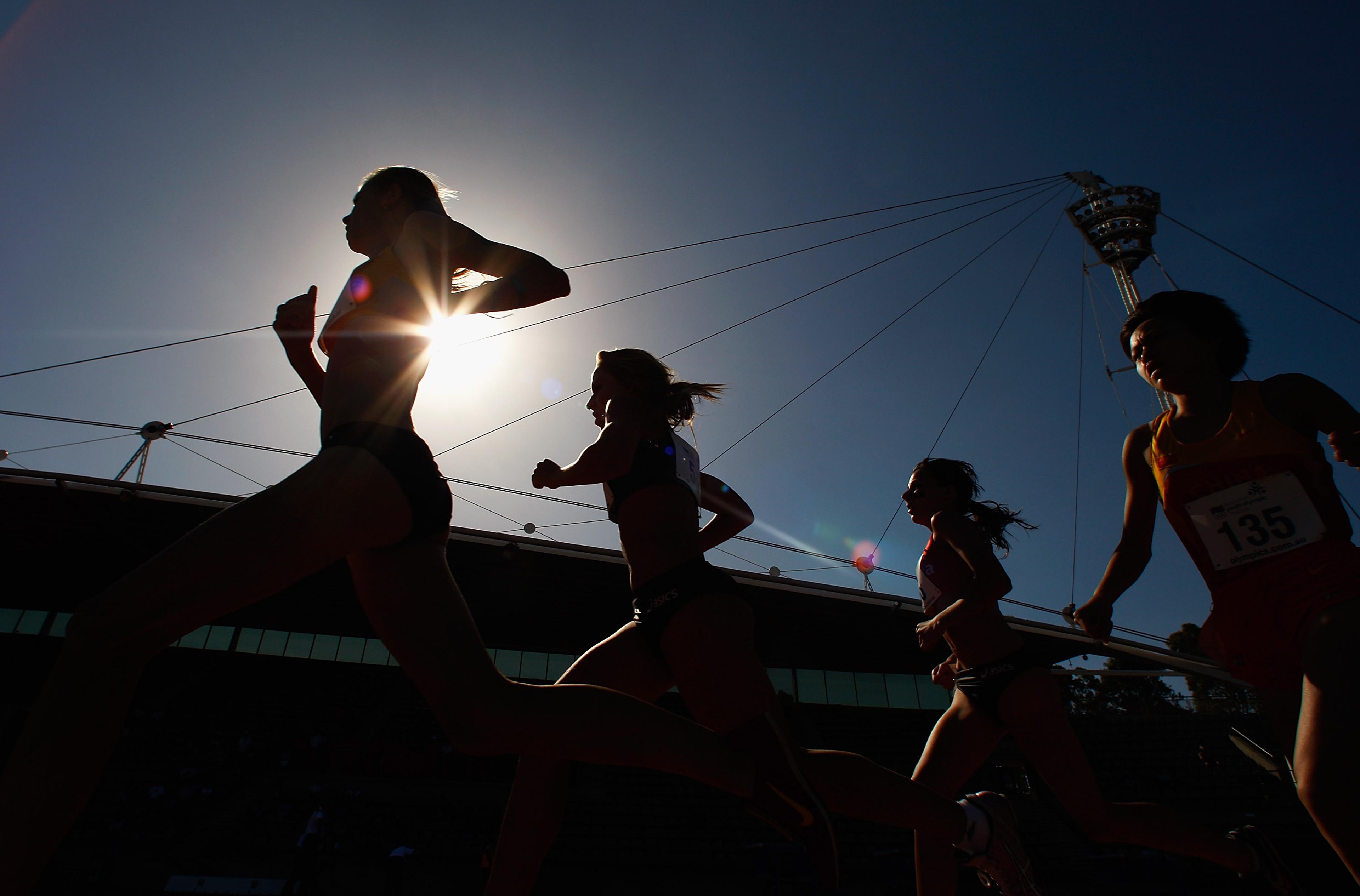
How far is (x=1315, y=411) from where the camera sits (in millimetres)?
1614

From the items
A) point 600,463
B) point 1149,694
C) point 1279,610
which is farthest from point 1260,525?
point 1149,694

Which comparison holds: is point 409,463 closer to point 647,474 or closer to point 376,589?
point 376,589

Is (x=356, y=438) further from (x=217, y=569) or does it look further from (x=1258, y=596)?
(x=1258, y=596)

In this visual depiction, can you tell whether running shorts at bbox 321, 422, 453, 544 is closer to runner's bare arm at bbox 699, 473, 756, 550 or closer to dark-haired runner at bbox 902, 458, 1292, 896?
runner's bare arm at bbox 699, 473, 756, 550

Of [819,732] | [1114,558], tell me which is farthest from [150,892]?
[819,732]

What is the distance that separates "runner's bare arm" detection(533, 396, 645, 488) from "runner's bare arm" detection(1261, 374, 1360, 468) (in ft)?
5.40

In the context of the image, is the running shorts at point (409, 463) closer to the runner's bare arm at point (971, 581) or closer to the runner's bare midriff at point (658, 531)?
the runner's bare midriff at point (658, 531)

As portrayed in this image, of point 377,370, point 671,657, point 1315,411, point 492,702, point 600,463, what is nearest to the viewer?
point 492,702

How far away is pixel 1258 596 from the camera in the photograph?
62.5 inches

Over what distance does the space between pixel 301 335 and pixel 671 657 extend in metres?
1.32

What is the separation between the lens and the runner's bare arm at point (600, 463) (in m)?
1.89

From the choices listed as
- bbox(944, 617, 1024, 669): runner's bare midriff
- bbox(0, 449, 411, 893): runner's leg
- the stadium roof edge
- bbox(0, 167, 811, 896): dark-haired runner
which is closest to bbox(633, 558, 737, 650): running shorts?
bbox(0, 167, 811, 896): dark-haired runner

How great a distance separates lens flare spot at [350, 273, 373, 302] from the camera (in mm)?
1642

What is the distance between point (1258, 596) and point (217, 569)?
7.17ft
